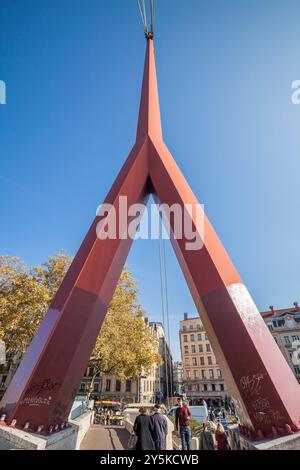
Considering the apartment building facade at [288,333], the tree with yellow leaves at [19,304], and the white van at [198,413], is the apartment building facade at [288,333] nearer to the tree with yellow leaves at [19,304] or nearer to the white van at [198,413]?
the white van at [198,413]

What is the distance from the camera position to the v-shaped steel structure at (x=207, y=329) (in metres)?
3.94

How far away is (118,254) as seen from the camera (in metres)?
6.29

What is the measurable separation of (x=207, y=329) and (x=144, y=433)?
233 centimetres

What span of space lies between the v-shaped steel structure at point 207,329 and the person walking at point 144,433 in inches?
62.0

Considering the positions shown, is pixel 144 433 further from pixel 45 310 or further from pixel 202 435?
pixel 45 310

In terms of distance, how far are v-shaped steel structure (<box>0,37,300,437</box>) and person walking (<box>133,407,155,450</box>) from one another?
1575mm

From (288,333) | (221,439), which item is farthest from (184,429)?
(288,333)

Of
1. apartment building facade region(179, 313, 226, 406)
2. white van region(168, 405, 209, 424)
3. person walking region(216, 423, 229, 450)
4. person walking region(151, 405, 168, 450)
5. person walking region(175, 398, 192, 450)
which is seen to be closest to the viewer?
person walking region(151, 405, 168, 450)

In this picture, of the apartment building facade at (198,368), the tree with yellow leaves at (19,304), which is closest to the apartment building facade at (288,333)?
the apartment building facade at (198,368)

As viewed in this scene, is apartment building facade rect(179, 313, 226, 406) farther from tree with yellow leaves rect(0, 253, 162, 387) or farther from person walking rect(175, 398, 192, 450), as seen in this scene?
person walking rect(175, 398, 192, 450)

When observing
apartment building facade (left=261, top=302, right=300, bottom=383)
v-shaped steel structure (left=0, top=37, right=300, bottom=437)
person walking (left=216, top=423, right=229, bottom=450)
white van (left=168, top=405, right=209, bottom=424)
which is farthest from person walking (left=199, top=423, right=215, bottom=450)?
apartment building facade (left=261, top=302, right=300, bottom=383)

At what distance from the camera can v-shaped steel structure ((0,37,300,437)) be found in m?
3.94
